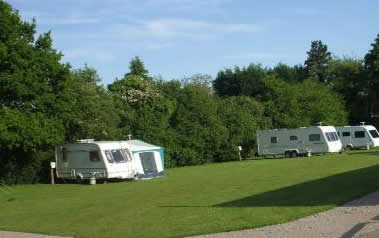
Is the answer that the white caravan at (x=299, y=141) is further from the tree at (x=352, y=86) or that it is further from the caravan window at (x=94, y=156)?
the tree at (x=352, y=86)

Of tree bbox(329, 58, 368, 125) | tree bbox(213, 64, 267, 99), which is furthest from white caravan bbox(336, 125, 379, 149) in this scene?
tree bbox(213, 64, 267, 99)

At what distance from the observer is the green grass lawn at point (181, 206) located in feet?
44.1

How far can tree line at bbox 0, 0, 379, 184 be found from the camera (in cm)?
2962

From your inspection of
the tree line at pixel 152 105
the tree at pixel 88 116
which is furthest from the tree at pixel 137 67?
the tree at pixel 88 116

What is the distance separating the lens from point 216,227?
12852 millimetres

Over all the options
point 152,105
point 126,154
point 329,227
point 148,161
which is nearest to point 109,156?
point 126,154

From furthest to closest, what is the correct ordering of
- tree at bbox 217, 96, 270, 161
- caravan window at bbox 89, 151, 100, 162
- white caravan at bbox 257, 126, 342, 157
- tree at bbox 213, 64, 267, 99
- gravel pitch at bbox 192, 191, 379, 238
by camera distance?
tree at bbox 213, 64, 267, 99, tree at bbox 217, 96, 270, 161, white caravan at bbox 257, 126, 342, 157, caravan window at bbox 89, 151, 100, 162, gravel pitch at bbox 192, 191, 379, 238

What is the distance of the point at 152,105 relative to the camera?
49.8 m

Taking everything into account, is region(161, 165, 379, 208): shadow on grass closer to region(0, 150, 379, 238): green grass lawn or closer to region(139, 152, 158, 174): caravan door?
region(0, 150, 379, 238): green grass lawn

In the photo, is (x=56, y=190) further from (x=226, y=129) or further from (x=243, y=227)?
(x=226, y=129)

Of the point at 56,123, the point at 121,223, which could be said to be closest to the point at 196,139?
the point at 56,123

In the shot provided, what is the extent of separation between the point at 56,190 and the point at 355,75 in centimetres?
5443

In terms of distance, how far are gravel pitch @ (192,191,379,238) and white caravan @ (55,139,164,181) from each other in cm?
1854

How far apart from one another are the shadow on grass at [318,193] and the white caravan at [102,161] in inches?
469
